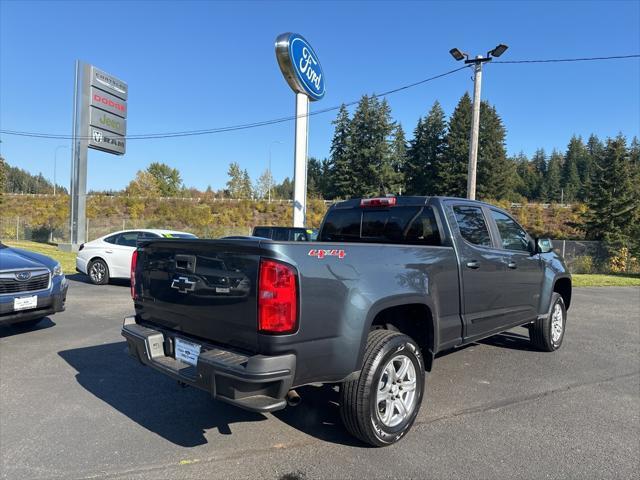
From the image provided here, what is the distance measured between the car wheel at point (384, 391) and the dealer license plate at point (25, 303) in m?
4.58

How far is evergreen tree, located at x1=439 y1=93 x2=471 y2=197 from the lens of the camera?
204ft

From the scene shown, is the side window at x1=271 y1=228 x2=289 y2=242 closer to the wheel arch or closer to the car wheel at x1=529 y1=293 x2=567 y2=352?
the car wheel at x1=529 y1=293 x2=567 y2=352

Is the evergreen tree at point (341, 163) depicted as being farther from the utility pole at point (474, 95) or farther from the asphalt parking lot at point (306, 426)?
the asphalt parking lot at point (306, 426)

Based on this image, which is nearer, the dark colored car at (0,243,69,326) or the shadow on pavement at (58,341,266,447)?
the shadow on pavement at (58,341,266,447)

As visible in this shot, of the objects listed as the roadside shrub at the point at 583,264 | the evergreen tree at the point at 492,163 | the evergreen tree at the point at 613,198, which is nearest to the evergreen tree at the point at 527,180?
the evergreen tree at the point at 492,163

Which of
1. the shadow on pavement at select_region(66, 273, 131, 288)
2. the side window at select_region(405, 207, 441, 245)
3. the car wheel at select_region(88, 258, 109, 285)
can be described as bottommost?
the shadow on pavement at select_region(66, 273, 131, 288)

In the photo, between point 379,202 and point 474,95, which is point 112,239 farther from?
point 474,95

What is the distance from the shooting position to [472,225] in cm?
473

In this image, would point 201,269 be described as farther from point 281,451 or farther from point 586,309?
point 586,309

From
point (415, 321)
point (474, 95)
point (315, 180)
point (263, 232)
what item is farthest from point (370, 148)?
point (415, 321)

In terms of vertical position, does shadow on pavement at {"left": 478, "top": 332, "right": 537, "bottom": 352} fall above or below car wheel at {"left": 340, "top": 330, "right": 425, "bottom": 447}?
below

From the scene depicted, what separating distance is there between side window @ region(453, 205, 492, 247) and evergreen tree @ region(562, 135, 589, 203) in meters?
99.5

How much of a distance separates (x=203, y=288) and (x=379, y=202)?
2244 millimetres

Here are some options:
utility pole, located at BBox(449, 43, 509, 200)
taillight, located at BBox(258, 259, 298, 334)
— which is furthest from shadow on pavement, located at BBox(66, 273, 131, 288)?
utility pole, located at BBox(449, 43, 509, 200)
